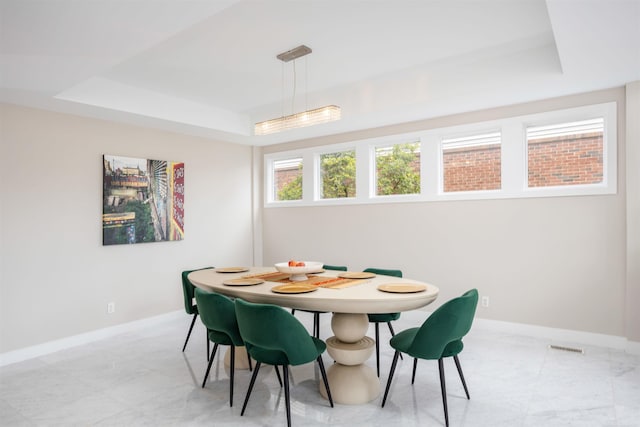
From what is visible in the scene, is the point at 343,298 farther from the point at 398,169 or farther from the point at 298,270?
the point at 398,169

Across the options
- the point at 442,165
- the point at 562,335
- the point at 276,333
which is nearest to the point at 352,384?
the point at 276,333

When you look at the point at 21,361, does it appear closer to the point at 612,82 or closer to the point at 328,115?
the point at 328,115

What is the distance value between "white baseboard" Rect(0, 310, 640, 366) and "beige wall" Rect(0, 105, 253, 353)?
0.21ft

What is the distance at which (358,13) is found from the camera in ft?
9.48

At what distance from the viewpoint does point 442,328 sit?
231cm

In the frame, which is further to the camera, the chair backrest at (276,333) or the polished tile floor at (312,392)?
the polished tile floor at (312,392)

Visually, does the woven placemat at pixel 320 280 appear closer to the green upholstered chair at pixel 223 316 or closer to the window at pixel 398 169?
the green upholstered chair at pixel 223 316

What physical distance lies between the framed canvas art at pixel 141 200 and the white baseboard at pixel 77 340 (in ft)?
3.14

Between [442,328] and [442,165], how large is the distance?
9.04 feet

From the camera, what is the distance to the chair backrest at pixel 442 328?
2301mm

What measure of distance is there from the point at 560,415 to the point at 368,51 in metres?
3.13

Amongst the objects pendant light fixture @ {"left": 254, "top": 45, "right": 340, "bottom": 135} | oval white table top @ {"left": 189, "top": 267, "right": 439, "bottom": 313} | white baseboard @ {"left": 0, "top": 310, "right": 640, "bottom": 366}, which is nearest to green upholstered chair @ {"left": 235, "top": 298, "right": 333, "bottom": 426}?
oval white table top @ {"left": 189, "top": 267, "right": 439, "bottom": 313}

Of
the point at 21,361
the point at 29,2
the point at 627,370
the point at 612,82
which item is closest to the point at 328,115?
the point at 29,2

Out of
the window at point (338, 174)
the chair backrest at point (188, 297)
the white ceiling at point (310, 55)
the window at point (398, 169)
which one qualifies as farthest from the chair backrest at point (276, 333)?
the window at point (338, 174)
